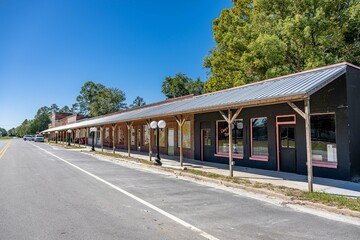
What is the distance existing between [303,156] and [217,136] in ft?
18.0

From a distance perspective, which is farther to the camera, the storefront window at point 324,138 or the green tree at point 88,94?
the green tree at point 88,94

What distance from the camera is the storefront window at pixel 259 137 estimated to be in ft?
40.9

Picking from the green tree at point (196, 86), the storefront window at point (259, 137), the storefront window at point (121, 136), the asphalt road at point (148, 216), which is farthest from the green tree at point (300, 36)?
the green tree at point (196, 86)

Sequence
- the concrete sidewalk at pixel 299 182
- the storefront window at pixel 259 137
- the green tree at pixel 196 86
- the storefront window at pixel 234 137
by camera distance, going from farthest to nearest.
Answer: the green tree at pixel 196 86, the storefront window at pixel 234 137, the storefront window at pixel 259 137, the concrete sidewalk at pixel 299 182

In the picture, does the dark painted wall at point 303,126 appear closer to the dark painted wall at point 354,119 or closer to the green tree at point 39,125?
the dark painted wall at point 354,119

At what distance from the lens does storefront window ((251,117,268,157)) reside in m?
12.5

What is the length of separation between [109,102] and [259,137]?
69361mm

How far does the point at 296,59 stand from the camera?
69.3ft

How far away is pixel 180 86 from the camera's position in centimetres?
6906

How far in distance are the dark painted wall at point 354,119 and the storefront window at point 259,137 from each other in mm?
3531

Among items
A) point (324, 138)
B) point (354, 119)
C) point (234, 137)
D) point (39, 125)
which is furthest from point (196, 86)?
point (39, 125)

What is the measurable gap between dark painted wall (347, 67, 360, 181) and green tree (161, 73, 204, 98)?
53854mm

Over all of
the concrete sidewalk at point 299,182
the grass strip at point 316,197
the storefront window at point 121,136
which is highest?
the storefront window at point 121,136

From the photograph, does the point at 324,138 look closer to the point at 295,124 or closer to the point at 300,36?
the point at 295,124
